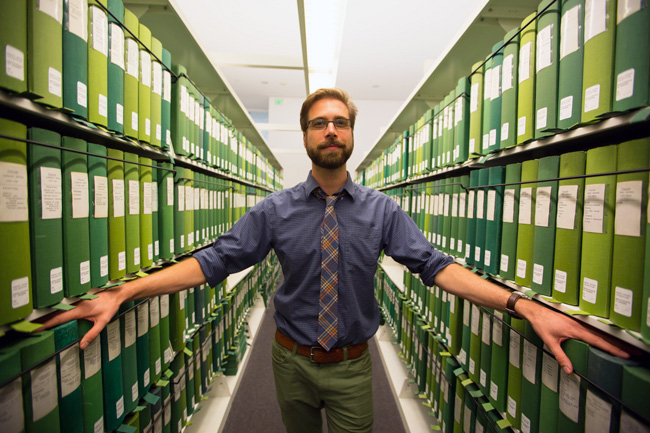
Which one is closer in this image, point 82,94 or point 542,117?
point 82,94

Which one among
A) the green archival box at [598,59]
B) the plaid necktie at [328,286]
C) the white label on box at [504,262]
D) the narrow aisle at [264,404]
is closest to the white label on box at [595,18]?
the green archival box at [598,59]

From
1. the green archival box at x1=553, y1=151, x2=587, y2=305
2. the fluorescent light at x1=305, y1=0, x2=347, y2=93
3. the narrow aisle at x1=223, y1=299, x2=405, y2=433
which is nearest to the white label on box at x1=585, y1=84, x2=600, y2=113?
the green archival box at x1=553, y1=151, x2=587, y2=305

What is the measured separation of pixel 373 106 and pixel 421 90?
4.86 meters

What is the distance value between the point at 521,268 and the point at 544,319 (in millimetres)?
187

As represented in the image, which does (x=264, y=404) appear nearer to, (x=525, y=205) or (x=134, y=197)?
(x=134, y=197)

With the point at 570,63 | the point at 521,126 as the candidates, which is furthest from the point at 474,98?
the point at 570,63

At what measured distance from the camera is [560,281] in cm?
71

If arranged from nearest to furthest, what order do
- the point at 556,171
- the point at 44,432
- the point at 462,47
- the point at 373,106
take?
the point at 44,432 < the point at 556,171 < the point at 462,47 < the point at 373,106

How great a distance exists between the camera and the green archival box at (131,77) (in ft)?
2.79

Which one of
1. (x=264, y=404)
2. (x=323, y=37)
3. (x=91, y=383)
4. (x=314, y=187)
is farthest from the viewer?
(x=264, y=404)

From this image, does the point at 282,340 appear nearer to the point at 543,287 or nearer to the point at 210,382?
the point at 543,287

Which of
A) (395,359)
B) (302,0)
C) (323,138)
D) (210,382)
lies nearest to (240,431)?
(210,382)

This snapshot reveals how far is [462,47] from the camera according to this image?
1246mm

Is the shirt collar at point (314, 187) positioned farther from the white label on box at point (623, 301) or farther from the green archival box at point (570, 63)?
the white label on box at point (623, 301)
